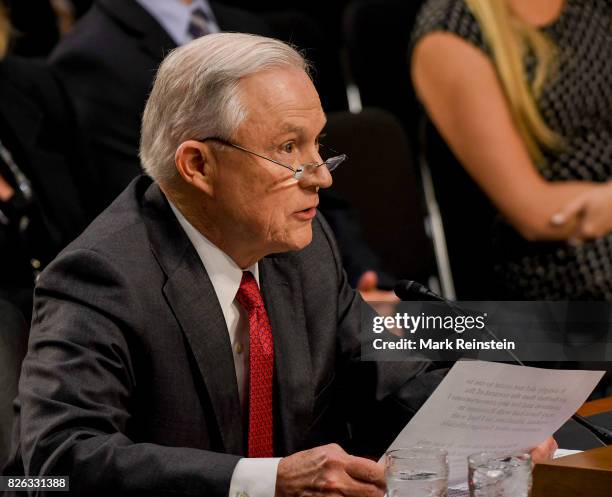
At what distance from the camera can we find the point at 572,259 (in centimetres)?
304

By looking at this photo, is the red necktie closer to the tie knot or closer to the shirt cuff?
the tie knot

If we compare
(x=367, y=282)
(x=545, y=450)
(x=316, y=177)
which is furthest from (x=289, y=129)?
(x=367, y=282)

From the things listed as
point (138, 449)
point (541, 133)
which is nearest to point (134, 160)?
point (541, 133)

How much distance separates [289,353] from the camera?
75.0 inches

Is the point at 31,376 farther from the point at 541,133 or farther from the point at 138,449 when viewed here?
the point at 541,133

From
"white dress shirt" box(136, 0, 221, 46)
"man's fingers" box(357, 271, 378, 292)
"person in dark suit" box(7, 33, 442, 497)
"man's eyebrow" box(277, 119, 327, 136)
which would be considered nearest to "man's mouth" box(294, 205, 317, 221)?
"person in dark suit" box(7, 33, 442, 497)

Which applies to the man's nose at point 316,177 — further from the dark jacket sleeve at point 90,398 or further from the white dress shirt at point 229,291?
the dark jacket sleeve at point 90,398

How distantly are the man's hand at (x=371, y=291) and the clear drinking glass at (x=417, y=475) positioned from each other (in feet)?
3.62

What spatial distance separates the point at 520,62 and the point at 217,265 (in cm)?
143

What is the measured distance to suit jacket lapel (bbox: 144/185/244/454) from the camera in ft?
5.86

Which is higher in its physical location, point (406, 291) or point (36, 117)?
point (406, 291)

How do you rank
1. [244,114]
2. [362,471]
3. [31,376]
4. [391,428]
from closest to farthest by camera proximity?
1. [362,471]
2. [31,376]
3. [244,114]
4. [391,428]

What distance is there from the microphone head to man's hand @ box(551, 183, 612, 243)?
1.25 meters

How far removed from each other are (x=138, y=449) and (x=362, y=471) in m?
0.32
